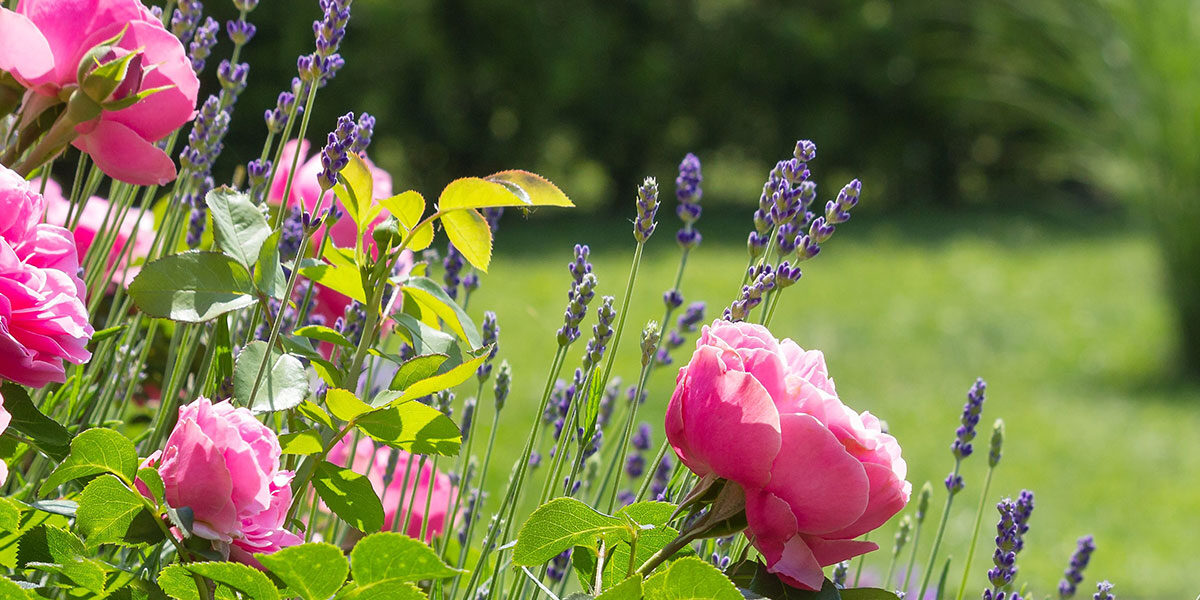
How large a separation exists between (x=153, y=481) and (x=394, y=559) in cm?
12

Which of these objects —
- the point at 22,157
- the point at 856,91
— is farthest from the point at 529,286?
the point at 22,157

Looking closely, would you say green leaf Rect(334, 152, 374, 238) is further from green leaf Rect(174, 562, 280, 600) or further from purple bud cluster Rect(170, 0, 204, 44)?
purple bud cluster Rect(170, 0, 204, 44)

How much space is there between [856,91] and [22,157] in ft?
30.7

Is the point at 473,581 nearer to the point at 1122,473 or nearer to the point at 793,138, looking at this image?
the point at 1122,473

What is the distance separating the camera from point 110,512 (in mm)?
505

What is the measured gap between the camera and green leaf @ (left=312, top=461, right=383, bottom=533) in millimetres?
581

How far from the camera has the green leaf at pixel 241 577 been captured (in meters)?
0.44

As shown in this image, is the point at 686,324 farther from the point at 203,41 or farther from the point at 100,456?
the point at 100,456

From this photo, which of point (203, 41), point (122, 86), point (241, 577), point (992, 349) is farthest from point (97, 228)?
point (992, 349)

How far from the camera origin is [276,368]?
1.87ft

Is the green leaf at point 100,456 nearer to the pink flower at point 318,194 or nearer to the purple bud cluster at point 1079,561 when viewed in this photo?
the pink flower at point 318,194

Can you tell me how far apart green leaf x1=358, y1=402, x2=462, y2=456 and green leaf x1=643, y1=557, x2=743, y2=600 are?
12 centimetres

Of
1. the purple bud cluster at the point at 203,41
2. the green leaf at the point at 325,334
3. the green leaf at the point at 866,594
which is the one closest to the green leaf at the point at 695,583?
the green leaf at the point at 866,594

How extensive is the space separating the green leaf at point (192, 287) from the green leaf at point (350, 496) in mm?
86
